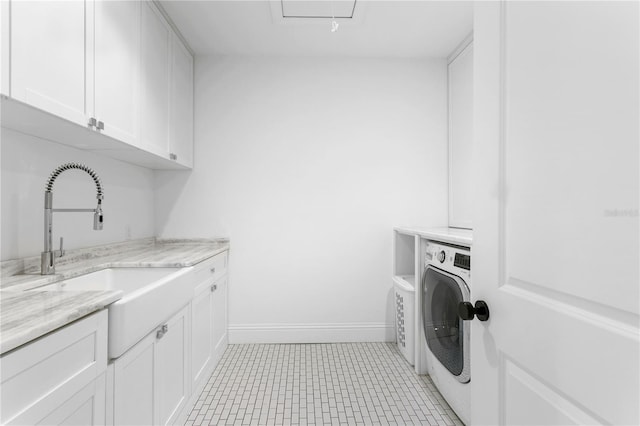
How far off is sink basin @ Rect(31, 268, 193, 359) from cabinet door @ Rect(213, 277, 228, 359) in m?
0.68

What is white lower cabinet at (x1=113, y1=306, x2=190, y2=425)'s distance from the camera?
1136 millimetres

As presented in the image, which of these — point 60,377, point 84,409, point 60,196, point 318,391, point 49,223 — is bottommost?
point 318,391

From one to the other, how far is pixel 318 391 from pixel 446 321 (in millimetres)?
907

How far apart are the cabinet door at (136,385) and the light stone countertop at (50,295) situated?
284mm

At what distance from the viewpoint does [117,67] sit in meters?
1.69

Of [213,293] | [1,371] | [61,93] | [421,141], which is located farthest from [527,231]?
[421,141]

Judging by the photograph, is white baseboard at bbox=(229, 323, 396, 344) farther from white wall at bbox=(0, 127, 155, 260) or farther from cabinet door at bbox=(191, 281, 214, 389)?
white wall at bbox=(0, 127, 155, 260)

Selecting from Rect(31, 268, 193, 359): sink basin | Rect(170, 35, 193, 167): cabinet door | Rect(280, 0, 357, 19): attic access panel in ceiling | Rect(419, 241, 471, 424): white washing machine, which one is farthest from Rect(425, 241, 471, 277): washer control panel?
Rect(170, 35, 193, 167): cabinet door

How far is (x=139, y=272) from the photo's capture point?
1.79 meters

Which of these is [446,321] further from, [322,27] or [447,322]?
[322,27]

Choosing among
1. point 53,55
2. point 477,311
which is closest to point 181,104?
point 53,55

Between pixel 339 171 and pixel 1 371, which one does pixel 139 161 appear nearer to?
pixel 339 171

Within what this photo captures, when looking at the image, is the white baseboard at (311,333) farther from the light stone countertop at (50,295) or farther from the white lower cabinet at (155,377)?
→ the white lower cabinet at (155,377)

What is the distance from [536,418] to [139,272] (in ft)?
5.94
